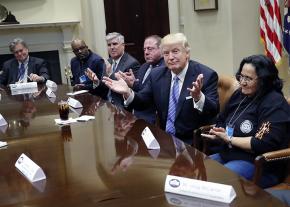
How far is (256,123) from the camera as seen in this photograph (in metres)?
2.13

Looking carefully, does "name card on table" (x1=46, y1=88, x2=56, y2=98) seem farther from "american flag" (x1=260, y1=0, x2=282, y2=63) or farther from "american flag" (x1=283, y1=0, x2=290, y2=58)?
"american flag" (x1=283, y1=0, x2=290, y2=58)

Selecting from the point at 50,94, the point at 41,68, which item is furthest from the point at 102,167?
the point at 41,68

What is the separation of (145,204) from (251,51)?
13.2ft

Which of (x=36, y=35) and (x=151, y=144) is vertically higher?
(x=36, y=35)

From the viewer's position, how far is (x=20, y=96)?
12.1 feet

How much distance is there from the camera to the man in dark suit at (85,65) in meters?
4.00

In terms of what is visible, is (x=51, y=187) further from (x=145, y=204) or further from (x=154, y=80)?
(x=154, y=80)

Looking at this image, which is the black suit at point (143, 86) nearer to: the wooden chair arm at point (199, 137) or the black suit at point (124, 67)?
the black suit at point (124, 67)

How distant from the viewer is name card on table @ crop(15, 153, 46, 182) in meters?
1.48

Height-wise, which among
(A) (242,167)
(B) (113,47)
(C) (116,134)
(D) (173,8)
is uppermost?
(D) (173,8)

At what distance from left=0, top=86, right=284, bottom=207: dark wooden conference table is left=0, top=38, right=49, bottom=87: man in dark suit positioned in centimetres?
232

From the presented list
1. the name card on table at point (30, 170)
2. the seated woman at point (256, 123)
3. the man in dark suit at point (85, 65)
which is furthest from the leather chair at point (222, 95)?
the man in dark suit at point (85, 65)

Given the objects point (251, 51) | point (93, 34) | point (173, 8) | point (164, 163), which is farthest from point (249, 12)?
point (164, 163)

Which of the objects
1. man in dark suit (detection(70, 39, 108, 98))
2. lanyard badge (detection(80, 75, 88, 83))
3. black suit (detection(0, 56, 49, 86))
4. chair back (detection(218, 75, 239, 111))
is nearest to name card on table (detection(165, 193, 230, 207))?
chair back (detection(218, 75, 239, 111))
